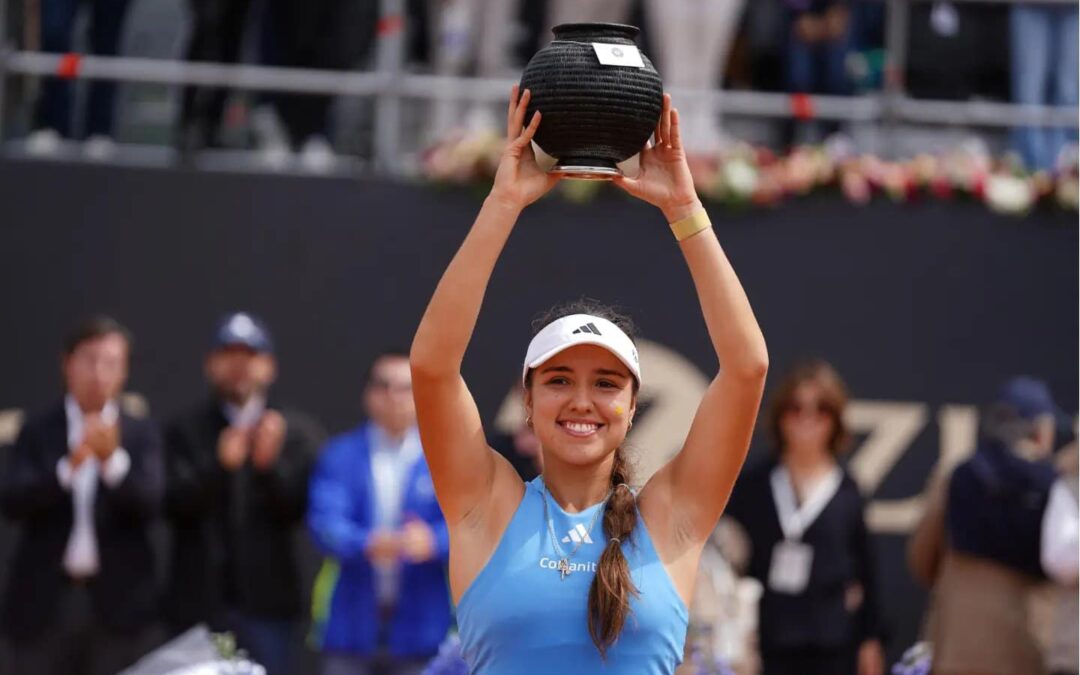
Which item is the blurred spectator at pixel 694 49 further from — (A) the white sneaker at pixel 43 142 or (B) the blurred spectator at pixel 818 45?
(A) the white sneaker at pixel 43 142

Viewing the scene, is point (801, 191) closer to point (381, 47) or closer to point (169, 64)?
point (381, 47)

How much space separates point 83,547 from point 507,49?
3354 mm

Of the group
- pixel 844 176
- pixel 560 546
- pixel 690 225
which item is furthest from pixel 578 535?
pixel 844 176

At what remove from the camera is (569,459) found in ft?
12.8

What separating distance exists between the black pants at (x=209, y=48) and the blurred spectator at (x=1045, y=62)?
3.69m

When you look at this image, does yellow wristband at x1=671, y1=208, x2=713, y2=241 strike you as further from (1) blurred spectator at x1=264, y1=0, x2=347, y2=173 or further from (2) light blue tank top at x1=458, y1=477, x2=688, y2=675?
(1) blurred spectator at x1=264, y1=0, x2=347, y2=173

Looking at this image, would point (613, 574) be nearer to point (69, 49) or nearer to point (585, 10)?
point (585, 10)

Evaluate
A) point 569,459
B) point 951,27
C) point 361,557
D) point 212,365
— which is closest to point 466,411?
point 569,459

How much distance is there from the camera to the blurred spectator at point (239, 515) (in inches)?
305

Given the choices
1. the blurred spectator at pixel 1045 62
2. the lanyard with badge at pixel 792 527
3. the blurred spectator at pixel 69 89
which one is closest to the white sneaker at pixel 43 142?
the blurred spectator at pixel 69 89

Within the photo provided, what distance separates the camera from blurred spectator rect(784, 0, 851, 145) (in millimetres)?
9383

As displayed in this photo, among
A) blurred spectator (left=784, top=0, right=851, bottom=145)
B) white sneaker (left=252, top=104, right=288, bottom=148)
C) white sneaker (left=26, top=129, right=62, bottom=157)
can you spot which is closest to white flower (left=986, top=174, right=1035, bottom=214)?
blurred spectator (left=784, top=0, right=851, bottom=145)

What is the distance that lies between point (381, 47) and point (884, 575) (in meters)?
3.43

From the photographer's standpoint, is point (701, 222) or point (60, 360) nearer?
point (701, 222)
